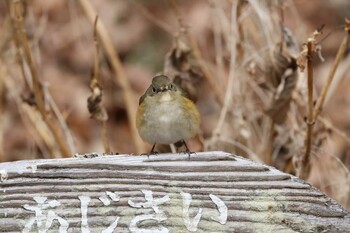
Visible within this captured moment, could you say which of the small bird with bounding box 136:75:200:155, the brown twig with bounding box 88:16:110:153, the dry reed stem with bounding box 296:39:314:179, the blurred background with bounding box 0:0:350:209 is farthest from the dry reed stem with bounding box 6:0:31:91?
the dry reed stem with bounding box 296:39:314:179

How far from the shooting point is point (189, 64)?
3.40 m

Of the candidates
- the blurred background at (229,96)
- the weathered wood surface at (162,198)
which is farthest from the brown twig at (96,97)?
the weathered wood surface at (162,198)

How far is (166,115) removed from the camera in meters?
2.99

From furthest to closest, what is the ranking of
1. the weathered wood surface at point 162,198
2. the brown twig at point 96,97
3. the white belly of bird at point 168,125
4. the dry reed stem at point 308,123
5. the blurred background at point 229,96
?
1. the blurred background at point 229,96
2. the brown twig at point 96,97
3. the white belly of bird at point 168,125
4. the dry reed stem at point 308,123
5. the weathered wood surface at point 162,198

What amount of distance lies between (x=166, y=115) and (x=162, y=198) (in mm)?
792

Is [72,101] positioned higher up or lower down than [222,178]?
higher up

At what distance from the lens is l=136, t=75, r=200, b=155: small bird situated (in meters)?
2.92

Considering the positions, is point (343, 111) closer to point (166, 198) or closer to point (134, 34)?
point (134, 34)

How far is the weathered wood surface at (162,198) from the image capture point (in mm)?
2188

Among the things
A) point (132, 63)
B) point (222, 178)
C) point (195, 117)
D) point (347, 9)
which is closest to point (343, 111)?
point (347, 9)

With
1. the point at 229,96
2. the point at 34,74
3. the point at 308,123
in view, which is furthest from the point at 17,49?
the point at 308,123

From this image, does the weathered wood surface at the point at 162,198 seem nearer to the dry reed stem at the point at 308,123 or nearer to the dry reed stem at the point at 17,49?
the dry reed stem at the point at 308,123

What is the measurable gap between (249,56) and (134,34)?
3.03 meters

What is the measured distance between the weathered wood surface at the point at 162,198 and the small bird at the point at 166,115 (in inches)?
24.8
